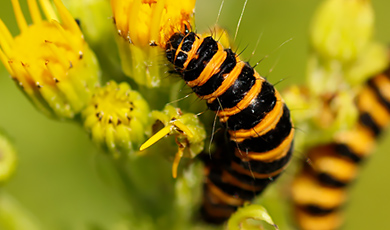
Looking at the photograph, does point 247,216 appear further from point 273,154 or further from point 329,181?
point 329,181

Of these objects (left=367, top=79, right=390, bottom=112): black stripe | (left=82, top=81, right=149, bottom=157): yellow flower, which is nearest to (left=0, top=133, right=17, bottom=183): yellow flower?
(left=82, top=81, right=149, bottom=157): yellow flower

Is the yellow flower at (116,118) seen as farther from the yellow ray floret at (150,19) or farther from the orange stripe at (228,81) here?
the orange stripe at (228,81)

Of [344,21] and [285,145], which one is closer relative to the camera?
[285,145]

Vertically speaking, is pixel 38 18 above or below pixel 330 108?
above

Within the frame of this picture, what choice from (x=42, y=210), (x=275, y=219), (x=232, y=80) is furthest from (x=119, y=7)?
(x=42, y=210)

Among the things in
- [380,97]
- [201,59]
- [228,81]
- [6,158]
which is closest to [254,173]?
[228,81]

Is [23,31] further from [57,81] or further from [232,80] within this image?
[232,80]

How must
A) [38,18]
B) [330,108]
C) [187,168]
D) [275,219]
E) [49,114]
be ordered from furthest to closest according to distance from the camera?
1. [275,219]
2. [330,108]
3. [187,168]
4. [49,114]
5. [38,18]
